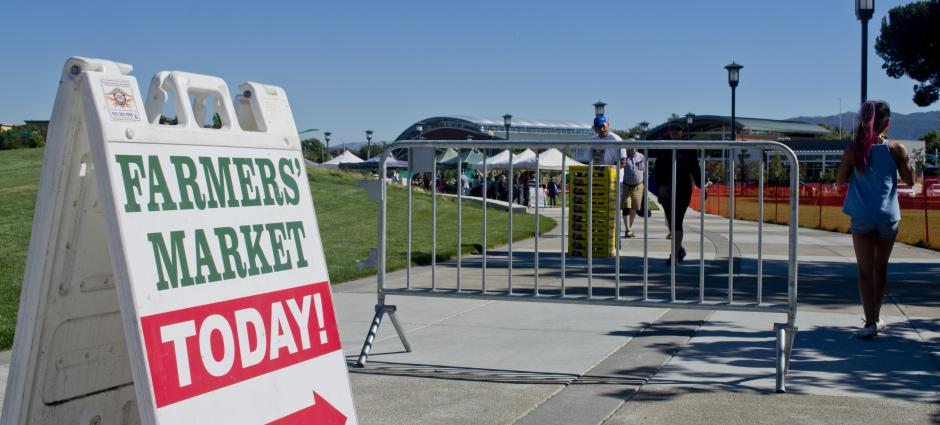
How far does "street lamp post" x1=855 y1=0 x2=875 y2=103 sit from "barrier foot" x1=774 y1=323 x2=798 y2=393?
1313 cm

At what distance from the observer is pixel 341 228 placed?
1838cm

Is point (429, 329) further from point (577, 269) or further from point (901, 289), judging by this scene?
point (901, 289)

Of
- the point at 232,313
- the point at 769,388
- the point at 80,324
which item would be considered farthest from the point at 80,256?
the point at 769,388

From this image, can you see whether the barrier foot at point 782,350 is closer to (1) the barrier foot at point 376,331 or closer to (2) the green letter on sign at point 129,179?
(1) the barrier foot at point 376,331

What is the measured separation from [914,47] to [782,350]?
77.4ft

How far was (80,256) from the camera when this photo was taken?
323 centimetres

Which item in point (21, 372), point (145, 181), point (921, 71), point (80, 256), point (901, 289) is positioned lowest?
point (901, 289)

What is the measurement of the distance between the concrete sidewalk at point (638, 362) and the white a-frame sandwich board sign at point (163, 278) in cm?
126

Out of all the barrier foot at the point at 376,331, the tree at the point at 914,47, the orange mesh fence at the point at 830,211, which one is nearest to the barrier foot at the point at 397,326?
the barrier foot at the point at 376,331

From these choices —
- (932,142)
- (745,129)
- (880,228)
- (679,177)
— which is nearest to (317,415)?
(880,228)

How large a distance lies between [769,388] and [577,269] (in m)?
6.09

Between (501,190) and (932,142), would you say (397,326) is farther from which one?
(932,142)

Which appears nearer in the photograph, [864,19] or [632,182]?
[632,182]

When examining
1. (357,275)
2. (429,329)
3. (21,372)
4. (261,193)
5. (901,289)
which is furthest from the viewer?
(357,275)
